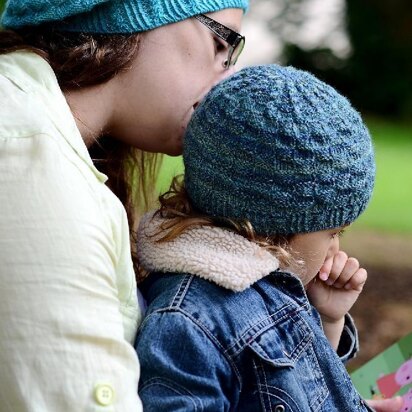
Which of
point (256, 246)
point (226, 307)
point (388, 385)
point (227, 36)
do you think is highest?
point (227, 36)

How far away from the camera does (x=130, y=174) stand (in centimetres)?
260

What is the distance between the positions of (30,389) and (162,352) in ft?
0.91

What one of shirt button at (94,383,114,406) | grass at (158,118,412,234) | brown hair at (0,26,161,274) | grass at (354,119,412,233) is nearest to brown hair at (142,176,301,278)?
brown hair at (0,26,161,274)

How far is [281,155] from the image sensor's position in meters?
1.83

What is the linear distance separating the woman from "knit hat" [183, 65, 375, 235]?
0.24 metres

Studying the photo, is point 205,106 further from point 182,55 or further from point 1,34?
point 1,34

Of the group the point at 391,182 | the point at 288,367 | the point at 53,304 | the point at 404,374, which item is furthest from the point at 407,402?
the point at 391,182

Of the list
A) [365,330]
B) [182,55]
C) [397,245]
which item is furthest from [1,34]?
[397,245]

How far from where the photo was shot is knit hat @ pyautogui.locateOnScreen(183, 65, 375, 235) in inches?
72.4

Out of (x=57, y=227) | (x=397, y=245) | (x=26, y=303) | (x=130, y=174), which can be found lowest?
(x=397, y=245)

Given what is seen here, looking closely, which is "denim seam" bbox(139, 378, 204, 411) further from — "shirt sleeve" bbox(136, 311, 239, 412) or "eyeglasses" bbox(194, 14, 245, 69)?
"eyeglasses" bbox(194, 14, 245, 69)

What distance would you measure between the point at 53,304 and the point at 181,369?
30cm

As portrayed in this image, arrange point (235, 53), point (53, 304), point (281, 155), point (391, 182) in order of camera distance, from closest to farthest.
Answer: point (53, 304)
point (281, 155)
point (235, 53)
point (391, 182)

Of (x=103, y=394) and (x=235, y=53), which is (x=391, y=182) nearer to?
(x=235, y=53)
